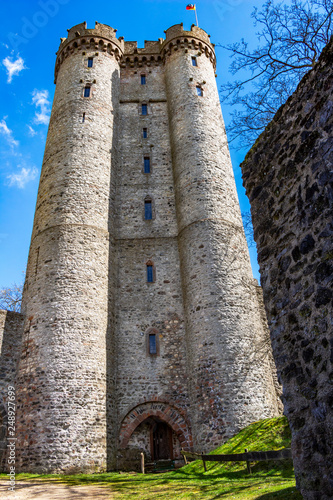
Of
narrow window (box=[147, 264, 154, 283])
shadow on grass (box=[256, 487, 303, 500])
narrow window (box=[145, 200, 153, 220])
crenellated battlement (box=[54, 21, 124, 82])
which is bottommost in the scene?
shadow on grass (box=[256, 487, 303, 500])

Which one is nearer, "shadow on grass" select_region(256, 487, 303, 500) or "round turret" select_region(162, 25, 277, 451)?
"shadow on grass" select_region(256, 487, 303, 500)

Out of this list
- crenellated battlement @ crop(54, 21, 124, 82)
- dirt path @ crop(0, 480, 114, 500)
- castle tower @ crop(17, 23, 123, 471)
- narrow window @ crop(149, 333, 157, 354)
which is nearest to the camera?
dirt path @ crop(0, 480, 114, 500)

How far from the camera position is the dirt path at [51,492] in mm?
8453

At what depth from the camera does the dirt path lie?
8.45 metres

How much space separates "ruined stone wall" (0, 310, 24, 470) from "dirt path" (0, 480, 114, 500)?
4043 millimetres

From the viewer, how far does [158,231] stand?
19.2 meters

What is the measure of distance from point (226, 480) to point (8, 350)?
10.2 m

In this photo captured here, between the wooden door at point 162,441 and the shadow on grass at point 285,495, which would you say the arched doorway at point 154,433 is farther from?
the shadow on grass at point 285,495

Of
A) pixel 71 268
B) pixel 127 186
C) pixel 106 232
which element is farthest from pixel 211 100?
pixel 71 268

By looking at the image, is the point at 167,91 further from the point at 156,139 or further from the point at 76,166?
the point at 76,166

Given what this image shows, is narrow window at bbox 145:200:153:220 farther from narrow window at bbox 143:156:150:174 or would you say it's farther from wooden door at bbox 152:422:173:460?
wooden door at bbox 152:422:173:460

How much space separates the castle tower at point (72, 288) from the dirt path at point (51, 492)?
248 cm

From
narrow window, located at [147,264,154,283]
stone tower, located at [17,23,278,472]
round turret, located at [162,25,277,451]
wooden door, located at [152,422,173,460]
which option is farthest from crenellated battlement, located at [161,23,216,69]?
wooden door, located at [152,422,173,460]

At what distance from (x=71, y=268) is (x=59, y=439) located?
20.9 ft
